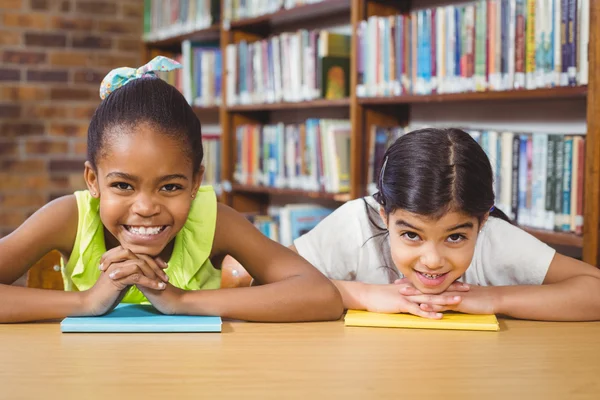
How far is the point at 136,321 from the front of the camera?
117 centimetres

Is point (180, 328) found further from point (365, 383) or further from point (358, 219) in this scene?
point (358, 219)

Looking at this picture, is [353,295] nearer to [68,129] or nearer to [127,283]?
[127,283]

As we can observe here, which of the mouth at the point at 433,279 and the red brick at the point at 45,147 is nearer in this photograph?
the mouth at the point at 433,279

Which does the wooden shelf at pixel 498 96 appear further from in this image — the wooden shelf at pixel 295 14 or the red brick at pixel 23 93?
the red brick at pixel 23 93

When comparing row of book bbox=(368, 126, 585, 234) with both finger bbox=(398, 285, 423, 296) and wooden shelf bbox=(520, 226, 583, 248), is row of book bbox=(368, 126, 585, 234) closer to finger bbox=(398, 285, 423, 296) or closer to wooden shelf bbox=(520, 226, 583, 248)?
wooden shelf bbox=(520, 226, 583, 248)

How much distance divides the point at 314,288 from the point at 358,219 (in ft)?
1.16

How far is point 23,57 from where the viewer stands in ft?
14.0

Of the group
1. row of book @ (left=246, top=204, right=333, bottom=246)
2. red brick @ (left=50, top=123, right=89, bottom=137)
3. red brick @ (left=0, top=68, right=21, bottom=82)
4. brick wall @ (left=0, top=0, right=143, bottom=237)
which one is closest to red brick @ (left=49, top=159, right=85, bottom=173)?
brick wall @ (left=0, top=0, right=143, bottom=237)

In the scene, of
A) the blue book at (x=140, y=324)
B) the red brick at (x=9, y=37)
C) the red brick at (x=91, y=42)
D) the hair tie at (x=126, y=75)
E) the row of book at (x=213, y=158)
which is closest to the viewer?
the blue book at (x=140, y=324)

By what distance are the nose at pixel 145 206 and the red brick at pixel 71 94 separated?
3369mm

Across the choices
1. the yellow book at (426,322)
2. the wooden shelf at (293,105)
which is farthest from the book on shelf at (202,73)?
the yellow book at (426,322)

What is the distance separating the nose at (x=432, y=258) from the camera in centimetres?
127

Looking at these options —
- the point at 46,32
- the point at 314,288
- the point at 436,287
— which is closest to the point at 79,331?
the point at 314,288

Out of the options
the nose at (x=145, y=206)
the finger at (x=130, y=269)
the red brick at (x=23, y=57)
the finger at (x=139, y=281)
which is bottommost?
the finger at (x=139, y=281)
